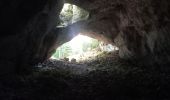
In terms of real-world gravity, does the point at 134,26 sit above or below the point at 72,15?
below

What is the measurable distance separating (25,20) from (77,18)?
5885mm

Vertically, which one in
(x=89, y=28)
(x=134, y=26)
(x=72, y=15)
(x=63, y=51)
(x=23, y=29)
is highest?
(x=72, y=15)

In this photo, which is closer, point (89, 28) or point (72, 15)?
point (72, 15)

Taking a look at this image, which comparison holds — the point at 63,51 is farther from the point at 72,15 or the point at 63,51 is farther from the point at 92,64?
the point at 92,64

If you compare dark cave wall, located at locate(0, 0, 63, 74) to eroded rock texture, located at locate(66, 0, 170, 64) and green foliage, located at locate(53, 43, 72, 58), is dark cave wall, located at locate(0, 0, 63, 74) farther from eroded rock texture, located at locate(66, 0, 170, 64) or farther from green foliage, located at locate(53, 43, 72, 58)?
green foliage, located at locate(53, 43, 72, 58)

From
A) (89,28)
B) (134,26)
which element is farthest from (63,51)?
(134,26)

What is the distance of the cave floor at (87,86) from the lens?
8609 millimetres

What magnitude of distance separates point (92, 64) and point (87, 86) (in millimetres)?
5972

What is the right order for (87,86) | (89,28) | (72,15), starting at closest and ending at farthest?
(87,86) < (72,15) < (89,28)

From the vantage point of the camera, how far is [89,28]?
16750mm

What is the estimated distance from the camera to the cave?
9.10 metres

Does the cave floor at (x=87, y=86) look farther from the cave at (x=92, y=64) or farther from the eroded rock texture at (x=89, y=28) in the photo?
the eroded rock texture at (x=89, y=28)

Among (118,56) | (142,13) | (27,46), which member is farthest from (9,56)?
Result: (118,56)

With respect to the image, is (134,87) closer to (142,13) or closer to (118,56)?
(142,13)
